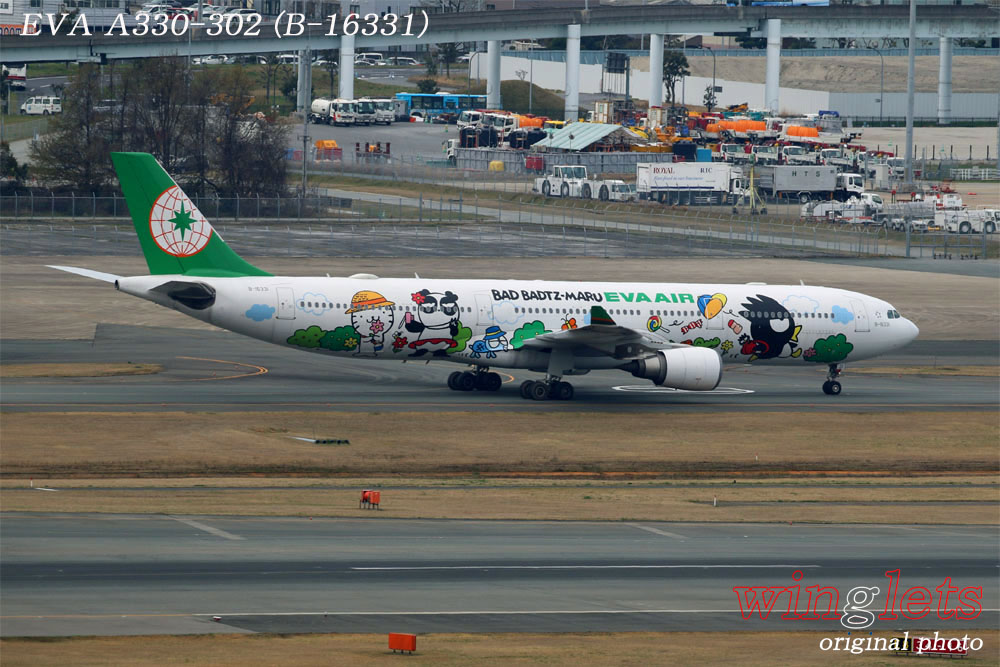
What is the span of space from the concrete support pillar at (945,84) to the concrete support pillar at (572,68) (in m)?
48.4

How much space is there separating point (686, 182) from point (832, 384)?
70.7 m

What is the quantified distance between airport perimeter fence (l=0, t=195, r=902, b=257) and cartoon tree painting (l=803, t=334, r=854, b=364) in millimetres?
39998

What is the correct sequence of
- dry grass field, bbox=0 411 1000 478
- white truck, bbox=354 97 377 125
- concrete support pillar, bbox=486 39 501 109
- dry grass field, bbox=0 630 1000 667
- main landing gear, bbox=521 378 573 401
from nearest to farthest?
dry grass field, bbox=0 630 1000 667, dry grass field, bbox=0 411 1000 478, main landing gear, bbox=521 378 573 401, white truck, bbox=354 97 377 125, concrete support pillar, bbox=486 39 501 109

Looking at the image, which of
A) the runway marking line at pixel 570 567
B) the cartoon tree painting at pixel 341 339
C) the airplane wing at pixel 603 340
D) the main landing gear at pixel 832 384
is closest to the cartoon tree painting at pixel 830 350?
the main landing gear at pixel 832 384

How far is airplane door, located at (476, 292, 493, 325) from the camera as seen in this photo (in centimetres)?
4856

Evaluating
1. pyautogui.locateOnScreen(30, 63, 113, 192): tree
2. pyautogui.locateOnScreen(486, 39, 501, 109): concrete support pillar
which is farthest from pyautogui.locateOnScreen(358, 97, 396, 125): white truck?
pyautogui.locateOnScreen(30, 63, 113, 192): tree

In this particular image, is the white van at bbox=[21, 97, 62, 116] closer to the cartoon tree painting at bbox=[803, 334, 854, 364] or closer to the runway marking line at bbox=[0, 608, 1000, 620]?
the cartoon tree painting at bbox=[803, 334, 854, 364]

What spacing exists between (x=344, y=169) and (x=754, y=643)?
11615cm

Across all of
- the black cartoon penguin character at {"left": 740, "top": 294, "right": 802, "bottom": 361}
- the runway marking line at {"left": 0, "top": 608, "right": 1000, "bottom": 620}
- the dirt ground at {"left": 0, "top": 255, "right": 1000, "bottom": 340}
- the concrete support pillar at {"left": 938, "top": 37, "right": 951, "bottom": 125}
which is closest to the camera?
the runway marking line at {"left": 0, "top": 608, "right": 1000, "bottom": 620}

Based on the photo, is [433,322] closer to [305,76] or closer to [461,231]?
[461,231]

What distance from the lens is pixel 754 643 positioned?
75.0ft

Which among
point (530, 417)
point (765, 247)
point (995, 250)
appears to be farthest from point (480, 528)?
point (995, 250)

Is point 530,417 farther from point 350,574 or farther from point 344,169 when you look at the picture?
point 344,169

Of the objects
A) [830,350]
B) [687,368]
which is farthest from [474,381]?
[830,350]
